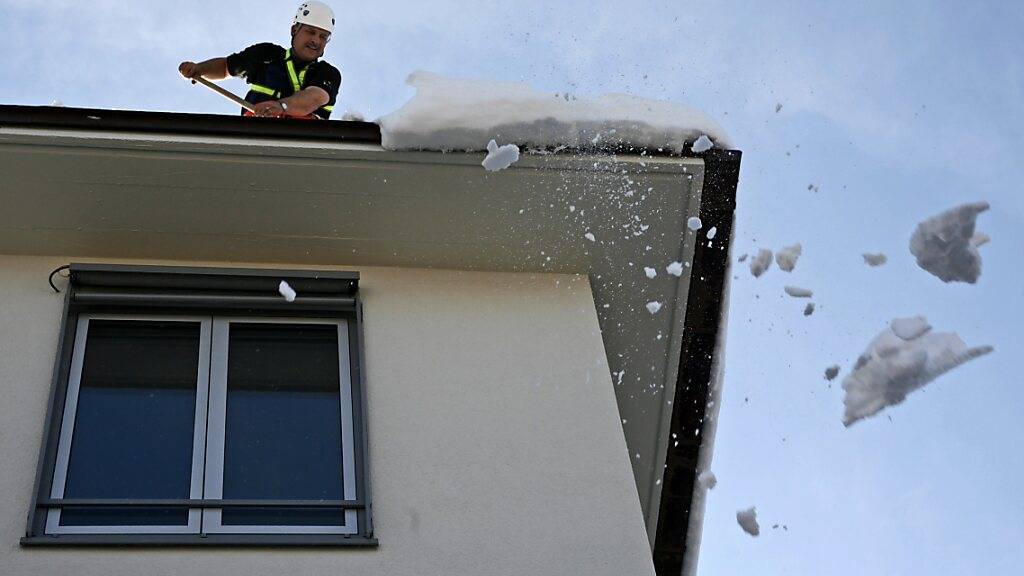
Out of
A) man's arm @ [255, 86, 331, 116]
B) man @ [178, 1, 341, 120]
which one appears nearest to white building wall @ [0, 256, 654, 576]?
man's arm @ [255, 86, 331, 116]

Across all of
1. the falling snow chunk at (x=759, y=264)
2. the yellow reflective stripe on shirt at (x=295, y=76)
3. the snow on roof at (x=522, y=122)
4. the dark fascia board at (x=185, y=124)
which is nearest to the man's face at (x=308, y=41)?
the yellow reflective stripe on shirt at (x=295, y=76)

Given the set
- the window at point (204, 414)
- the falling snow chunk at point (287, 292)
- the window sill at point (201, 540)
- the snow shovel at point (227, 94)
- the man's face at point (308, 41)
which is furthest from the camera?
the man's face at point (308, 41)

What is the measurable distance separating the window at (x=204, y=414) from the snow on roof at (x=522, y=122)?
68 centimetres

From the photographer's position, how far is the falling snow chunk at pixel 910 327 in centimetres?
632

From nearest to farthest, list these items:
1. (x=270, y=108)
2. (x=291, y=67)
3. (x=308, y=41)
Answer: (x=270, y=108) < (x=291, y=67) < (x=308, y=41)

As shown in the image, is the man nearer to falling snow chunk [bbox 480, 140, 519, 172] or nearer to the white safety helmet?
the white safety helmet

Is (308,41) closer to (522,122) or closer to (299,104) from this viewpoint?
(299,104)

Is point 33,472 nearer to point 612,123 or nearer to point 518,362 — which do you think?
point 518,362

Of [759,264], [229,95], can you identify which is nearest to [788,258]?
[759,264]

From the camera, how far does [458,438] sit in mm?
5531

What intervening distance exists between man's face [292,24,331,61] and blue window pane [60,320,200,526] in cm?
299

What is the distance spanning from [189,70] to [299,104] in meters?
0.73

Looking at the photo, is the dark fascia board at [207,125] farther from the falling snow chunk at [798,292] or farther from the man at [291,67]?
the man at [291,67]

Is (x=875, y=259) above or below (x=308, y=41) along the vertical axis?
below
